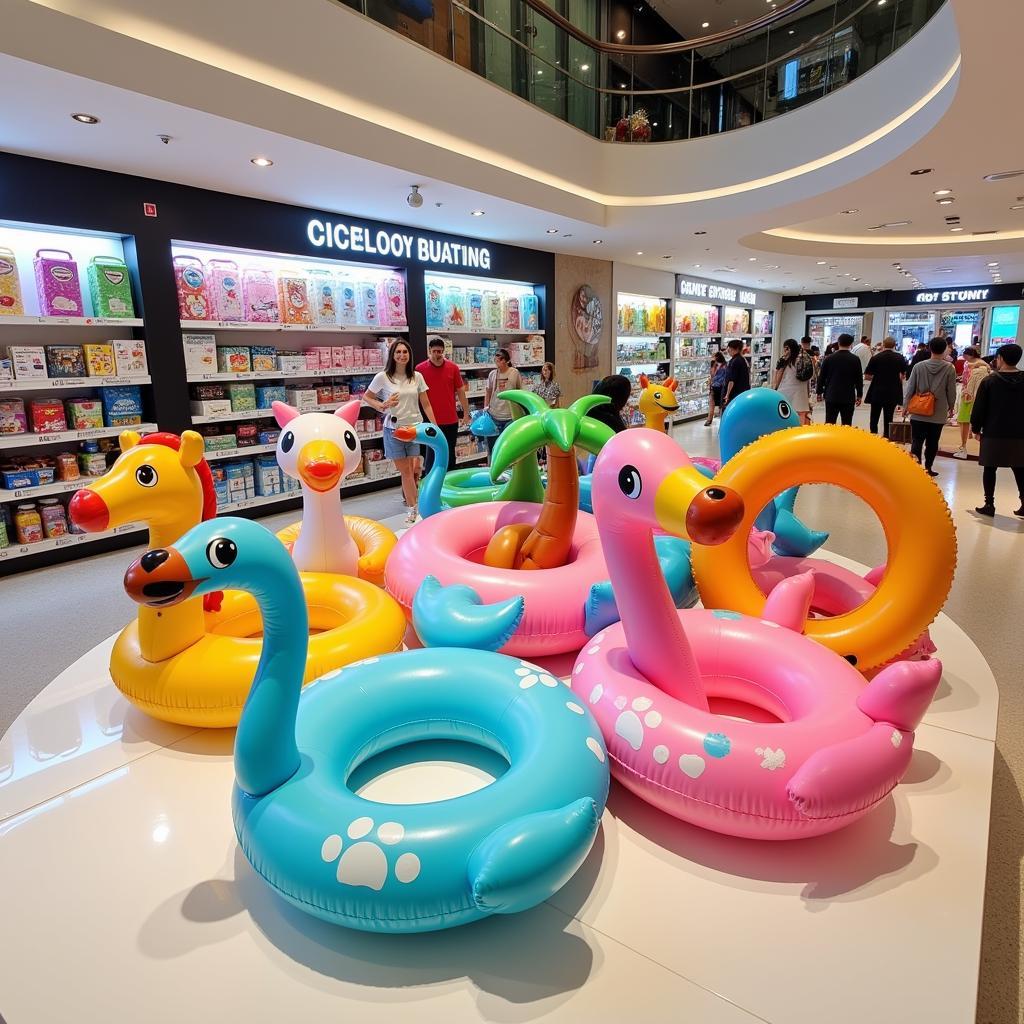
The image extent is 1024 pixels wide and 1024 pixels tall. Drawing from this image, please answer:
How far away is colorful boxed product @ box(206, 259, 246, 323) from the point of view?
566 cm

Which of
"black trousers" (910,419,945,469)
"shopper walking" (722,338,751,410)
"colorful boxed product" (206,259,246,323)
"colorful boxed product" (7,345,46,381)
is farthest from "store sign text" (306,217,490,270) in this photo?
"black trousers" (910,419,945,469)

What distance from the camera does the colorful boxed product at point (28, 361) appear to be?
4.45 m

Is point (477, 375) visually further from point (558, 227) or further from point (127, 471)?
point (127, 471)

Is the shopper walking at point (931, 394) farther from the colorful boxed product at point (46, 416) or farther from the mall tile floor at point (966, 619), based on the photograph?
the colorful boxed product at point (46, 416)

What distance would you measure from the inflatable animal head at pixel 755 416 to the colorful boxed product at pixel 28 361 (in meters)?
4.57

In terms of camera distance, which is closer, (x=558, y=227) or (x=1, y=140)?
(x=1, y=140)

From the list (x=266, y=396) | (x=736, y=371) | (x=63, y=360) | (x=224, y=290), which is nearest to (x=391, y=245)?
(x=224, y=290)

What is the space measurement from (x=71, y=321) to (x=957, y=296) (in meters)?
19.9

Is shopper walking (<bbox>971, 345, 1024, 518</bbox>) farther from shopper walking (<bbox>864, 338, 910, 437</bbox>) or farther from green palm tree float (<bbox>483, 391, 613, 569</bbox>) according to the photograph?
green palm tree float (<bbox>483, 391, 613, 569</bbox>)

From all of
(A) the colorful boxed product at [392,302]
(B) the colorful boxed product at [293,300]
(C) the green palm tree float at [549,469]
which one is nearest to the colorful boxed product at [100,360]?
(B) the colorful boxed product at [293,300]

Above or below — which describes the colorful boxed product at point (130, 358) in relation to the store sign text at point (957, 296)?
below

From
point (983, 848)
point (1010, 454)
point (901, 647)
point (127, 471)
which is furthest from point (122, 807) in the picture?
point (1010, 454)

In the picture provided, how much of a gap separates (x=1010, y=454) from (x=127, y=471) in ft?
22.1

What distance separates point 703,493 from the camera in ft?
4.54
